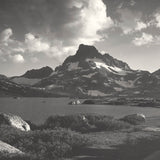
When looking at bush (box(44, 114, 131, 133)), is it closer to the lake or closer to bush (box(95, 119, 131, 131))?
bush (box(95, 119, 131, 131))

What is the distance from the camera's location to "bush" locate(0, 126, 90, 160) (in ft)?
64.7

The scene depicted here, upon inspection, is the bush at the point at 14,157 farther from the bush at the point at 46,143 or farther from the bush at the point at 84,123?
the bush at the point at 84,123

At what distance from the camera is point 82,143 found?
23.7 metres

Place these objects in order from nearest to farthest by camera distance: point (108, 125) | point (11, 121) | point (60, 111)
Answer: point (11, 121) < point (108, 125) < point (60, 111)

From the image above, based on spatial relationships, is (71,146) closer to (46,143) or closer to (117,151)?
(46,143)

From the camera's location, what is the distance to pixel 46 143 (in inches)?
868

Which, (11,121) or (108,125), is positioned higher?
(11,121)

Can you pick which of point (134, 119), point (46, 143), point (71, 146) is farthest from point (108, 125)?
point (46, 143)

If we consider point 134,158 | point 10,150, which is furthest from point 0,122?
point 134,158

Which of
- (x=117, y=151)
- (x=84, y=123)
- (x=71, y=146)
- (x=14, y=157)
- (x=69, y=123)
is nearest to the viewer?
(x=14, y=157)

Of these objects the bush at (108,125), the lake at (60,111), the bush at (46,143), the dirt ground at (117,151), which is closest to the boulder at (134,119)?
the bush at (108,125)

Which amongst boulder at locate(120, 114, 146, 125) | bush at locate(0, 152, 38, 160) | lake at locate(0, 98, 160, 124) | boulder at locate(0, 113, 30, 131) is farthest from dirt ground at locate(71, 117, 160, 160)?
lake at locate(0, 98, 160, 124)

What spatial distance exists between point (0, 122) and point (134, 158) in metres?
21.3

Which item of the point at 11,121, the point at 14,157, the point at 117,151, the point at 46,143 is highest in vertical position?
the point at 11,121
